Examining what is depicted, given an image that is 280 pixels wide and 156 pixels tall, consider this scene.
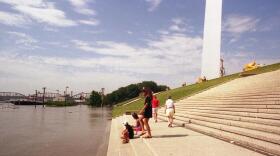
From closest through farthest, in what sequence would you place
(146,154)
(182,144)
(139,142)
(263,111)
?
(146,154) < (182,144) < (139,142) < (263,111)

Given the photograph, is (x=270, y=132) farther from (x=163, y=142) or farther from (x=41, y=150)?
(x=41, y=150)

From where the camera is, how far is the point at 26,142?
48.2 feet

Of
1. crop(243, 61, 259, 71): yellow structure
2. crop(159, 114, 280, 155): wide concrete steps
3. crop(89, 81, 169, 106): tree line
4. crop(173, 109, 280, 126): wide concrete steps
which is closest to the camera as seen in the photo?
crop(159, 114, 280, 155): wide concrete steps

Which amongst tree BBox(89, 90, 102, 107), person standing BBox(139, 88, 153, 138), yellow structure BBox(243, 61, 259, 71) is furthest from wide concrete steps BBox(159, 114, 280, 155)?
tree BBox(89, 90, 102, 107)

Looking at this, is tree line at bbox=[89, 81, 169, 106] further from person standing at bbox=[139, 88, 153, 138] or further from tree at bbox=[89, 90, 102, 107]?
person standing at bbox=[139, 88, 153, 138]

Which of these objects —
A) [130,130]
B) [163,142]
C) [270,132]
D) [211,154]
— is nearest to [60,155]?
[130,130]

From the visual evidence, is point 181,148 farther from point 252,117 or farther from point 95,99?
point 95,99

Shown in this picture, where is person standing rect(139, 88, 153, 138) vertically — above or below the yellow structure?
below

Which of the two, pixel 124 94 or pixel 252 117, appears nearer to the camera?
pixel 252 117

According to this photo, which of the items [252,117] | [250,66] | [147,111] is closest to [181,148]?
[147,111]

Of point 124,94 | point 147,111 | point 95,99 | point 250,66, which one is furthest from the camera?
point 95,99

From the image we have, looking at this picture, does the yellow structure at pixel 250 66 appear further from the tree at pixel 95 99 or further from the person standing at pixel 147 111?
the tree at pixel 95 99

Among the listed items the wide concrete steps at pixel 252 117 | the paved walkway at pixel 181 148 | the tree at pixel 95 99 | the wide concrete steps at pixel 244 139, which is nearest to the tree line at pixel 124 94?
the tree at pixel 95 99

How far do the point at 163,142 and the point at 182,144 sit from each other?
806 mm
